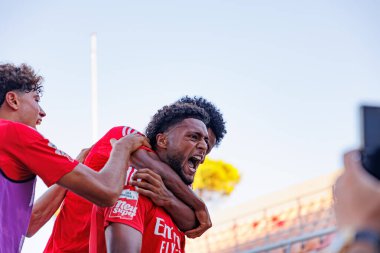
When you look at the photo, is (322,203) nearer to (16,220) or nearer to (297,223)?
(297,223)

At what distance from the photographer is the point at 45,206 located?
4.66 meters

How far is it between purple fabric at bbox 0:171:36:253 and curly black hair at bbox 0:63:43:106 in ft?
2.15

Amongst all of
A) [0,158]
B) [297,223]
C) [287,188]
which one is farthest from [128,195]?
[287,188]

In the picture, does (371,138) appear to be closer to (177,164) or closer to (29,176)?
(29,176)

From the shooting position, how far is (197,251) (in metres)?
20.1

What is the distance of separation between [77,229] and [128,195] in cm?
57

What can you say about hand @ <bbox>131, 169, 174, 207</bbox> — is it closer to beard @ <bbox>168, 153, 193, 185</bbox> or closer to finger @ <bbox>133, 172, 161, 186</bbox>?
finger @ <bbox>133, 172, 161, 186</bbox>

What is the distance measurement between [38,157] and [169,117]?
1289mm

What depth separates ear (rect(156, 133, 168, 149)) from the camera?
4.46 metres

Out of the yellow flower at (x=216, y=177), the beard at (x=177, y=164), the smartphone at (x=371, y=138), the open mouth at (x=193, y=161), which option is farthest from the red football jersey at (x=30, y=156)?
the yellow flower at (x=216, y=177)

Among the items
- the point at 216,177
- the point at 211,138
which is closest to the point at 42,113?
the point at 211,138

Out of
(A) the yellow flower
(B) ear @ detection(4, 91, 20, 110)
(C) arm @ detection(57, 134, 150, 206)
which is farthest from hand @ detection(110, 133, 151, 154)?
(A) the yellow flower

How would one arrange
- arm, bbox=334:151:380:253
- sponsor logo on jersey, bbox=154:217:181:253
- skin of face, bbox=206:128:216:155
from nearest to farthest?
arm, bbox=334:151:380:253 < sponsor logo on jersey, bbox=154:217:181:253 < skin of face, bbox=206:128:216:155

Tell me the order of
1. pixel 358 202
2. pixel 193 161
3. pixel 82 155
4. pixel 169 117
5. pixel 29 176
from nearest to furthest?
pixel 358 202
pixel 29 176
pixel 193 161
pixel 169 117
pixel 82 155
